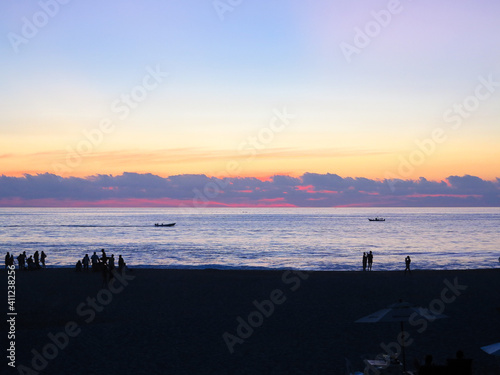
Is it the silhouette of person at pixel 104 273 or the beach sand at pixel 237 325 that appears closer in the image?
the beach sand at pixel 237 325

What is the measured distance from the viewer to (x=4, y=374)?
12.1m

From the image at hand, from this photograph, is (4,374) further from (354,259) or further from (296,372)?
(354,259)

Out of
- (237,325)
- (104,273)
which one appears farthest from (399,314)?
(104,273)

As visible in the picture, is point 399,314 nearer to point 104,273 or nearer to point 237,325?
point 237,325

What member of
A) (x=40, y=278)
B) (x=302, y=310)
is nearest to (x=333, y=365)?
(x=302, y=310)

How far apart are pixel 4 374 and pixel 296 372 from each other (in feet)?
24.0

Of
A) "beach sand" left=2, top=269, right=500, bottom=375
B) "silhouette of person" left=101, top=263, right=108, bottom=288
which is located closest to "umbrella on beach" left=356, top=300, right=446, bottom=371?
"beach sand" left=2, top=269, right=500, bottom=375

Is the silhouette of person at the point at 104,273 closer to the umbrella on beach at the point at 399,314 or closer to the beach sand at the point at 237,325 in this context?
the beach sand at the point at 237,325

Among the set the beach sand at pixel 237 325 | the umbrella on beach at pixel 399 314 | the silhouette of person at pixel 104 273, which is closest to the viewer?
the umbrella on beach at pixel 399 314

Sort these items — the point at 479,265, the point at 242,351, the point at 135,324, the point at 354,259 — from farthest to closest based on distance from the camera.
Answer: the point at 354,259 → the point at 479,265 → the point at 135,324 → the point at 242,351

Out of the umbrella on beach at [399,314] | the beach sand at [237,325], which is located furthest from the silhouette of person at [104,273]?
the umbrella on beach at [399,314]

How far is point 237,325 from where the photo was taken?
17422 millimetres

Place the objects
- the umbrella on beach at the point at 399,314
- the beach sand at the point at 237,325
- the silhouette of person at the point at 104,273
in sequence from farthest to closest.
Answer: the silhouette of person at the point at 104,273 → the beach sand at the point at 237,325 → the umbrella on beach at the point at 399,314

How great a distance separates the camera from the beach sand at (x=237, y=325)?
13180 mm
